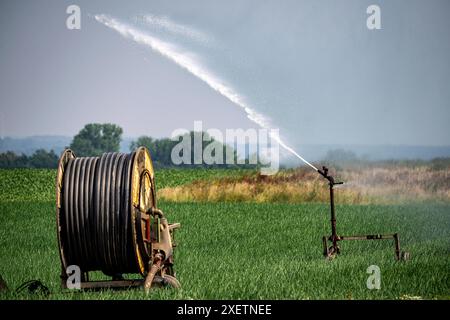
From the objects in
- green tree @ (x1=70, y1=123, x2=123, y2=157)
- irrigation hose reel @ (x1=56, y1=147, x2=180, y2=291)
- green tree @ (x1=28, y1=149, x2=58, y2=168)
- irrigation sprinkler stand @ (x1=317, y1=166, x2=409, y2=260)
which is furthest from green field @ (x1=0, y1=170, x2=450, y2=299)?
green tree @ (x1=70, y1=123, x2=123, y2=157)

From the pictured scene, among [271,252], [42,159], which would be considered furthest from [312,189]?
[42,159]

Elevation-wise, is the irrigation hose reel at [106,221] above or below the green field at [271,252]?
above

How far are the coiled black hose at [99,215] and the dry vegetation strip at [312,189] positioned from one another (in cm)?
1812

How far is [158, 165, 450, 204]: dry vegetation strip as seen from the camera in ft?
94.9

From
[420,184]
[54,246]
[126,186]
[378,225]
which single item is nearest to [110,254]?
[126,186]

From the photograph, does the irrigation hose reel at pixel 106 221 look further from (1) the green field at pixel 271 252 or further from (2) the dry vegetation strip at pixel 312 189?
(2) the dry vegetation strip at pixel 312 189

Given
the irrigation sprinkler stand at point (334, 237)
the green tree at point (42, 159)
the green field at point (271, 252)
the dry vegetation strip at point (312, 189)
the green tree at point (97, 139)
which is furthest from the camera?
the green tree at point (97, 139)

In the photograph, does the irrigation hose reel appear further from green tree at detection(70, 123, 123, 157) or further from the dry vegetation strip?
green tree at detection(70, 123, 123, 157)

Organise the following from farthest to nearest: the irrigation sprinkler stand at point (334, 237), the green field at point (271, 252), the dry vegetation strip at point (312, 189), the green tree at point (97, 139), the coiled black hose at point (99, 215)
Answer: the green tree at point (97, 139)
the dry vegetation strip at point (312, 189)
the irrigation sprinkler stand at point (334, 237)
the green field at point (271, 252)
the coiled black hose at point (99, 215)

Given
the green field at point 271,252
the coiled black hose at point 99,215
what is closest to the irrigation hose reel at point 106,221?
the coiled black hose at point 99,215

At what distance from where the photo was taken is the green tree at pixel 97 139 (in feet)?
252

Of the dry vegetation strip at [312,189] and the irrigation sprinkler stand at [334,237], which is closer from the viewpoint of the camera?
the irrigation sprinkler stand at [334,237]
